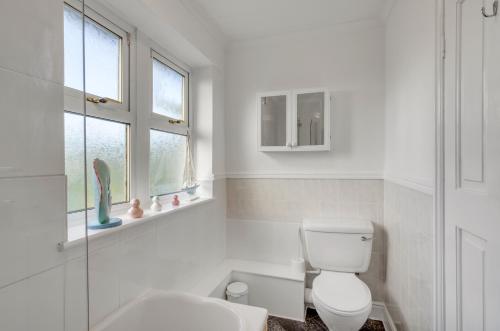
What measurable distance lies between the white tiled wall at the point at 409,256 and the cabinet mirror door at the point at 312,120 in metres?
0.63

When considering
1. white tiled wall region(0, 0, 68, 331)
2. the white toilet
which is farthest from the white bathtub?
the white toilet

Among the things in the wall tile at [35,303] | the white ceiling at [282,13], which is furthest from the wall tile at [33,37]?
the white ceiling at [282,13]

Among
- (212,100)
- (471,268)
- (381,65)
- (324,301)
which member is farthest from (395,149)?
(212,100)

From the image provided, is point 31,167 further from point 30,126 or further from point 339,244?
point 339,244

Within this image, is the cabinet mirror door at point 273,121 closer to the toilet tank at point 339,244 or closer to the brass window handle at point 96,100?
the toilet tank at point 339,244

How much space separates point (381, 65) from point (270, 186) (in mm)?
1381

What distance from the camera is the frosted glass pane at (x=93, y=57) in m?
0.97

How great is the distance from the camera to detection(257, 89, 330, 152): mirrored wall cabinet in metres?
1.91

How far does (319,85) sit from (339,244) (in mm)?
1345

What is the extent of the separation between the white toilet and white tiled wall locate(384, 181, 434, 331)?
19cm

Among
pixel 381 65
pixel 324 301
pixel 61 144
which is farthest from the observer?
pixel 381 65

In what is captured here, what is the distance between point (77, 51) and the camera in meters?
0.95

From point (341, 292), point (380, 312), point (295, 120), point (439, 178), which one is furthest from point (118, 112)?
point (380, 312)

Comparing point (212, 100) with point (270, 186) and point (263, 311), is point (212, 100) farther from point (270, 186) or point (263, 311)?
point (263, 311)
